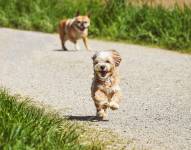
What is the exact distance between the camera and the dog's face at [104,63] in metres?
10.1

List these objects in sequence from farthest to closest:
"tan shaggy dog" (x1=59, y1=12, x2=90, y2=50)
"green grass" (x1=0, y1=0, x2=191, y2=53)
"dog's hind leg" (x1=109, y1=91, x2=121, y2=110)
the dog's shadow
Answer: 1. "green grass" (x1=0, y1=0, x2=191, y2=53)
2. "tan shaggy dog" (x1=59, y1=12, x2=90, y2=50)
3. the dog's shadow
4. "dog's hind leg" (x1=109, y1=91, x2=121, y2=110)

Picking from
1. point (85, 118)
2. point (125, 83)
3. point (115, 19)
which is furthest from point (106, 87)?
point (115, 19)

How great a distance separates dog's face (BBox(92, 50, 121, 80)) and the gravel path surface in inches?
25.0

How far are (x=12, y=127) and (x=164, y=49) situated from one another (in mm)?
12144

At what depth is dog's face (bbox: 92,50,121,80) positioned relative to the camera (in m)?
10.1

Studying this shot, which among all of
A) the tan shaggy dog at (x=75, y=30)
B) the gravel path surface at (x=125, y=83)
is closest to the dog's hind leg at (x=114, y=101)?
the gravel path surface at (x=125, y=83)

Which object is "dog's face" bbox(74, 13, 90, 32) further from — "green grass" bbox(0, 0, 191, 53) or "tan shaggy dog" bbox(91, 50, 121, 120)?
"tan shaggy dog" bbox(91, 50, 121, 120)

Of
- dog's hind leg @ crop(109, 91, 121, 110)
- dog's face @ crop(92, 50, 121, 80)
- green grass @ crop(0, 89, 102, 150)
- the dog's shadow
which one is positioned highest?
green grass @ crop(0, 89, 102, 150)

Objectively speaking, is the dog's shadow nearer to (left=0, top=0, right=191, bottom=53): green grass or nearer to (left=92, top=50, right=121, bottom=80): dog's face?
(left=92, top=50, right=121, bottom=80): dog's face

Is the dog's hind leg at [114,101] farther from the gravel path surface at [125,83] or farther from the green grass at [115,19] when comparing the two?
the green grass at [115,19]

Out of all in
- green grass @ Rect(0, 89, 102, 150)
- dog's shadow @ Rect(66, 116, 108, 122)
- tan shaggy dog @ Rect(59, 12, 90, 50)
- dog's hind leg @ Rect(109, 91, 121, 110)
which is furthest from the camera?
tan shaggy dog @ Rect(59, 12, 90, 50)

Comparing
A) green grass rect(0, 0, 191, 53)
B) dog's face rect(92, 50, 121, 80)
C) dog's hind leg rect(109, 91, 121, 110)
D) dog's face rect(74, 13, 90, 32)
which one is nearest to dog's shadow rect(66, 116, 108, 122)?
dog's hind leg rect(109, 91, 121, 110)

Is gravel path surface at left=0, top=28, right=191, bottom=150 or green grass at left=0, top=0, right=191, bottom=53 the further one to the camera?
green grass at left=0, top=0, right=191, bottom=53

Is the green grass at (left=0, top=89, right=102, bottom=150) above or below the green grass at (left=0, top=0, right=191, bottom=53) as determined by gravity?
above
